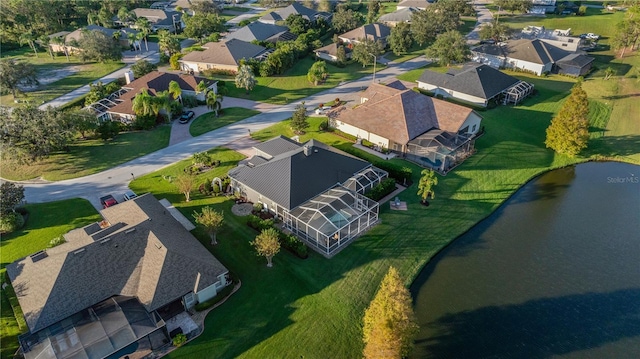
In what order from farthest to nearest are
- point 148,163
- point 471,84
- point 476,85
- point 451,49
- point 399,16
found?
1. point 399,16
2. point 451,49
3. point 471,84
4. point 476,85
5. point 148,163

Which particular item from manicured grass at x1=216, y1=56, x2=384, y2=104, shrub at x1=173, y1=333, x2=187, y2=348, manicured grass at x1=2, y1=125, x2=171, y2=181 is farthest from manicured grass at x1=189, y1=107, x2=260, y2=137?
shrub at x1=173, y1=333, x2=187, y2=348

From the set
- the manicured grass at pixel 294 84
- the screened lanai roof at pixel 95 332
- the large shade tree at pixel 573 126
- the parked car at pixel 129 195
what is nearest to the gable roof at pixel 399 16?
the manicured grass at pixel 294 84

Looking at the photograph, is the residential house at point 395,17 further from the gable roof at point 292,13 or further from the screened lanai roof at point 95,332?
the screened lanai roof at point 95,332

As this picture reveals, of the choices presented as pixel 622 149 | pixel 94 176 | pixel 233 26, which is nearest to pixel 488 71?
pixel 622 149

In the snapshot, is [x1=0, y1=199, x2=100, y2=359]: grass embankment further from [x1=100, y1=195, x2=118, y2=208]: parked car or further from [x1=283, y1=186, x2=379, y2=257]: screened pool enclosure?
[x1=283, y1=186, x2=379, y2=257]: screened pool enclosure

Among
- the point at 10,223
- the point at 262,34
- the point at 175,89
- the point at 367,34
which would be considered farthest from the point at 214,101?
the point at 367,34

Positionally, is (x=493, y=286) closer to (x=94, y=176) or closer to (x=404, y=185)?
(x=404, y=185)

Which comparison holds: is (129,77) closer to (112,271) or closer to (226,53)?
(226,53)
